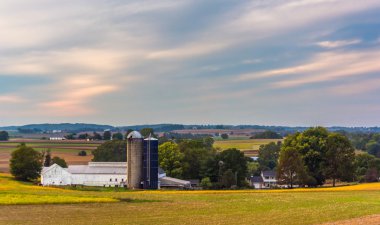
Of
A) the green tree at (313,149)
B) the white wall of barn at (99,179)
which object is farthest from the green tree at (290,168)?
the white wall of barn at (99,179)

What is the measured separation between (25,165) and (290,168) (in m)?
46.5

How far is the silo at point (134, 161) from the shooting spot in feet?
316

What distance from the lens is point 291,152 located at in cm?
8681

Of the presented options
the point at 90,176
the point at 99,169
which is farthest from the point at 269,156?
the point at 90,176

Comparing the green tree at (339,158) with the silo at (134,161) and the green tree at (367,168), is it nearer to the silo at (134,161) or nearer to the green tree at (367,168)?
the green tree at (367,168)

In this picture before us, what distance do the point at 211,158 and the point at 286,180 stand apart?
25.9 metres

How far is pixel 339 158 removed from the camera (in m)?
88.8

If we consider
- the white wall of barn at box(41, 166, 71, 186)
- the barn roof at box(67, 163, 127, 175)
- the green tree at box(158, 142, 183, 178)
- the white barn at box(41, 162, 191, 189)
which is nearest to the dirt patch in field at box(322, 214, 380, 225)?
the white barn at box(41, 162, 191, 189)

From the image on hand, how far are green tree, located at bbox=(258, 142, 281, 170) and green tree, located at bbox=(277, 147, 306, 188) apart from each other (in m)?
80.7

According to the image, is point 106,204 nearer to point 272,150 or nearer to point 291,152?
point 291,152

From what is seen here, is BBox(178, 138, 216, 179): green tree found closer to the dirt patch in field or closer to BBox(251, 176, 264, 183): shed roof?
BBox(251, 176, 264, 183): shed roof

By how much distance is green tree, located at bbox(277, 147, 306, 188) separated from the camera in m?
85.6

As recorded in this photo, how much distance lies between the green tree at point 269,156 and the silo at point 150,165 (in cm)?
7671

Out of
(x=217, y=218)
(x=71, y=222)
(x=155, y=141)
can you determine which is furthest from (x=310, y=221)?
(x=155, y=141)
